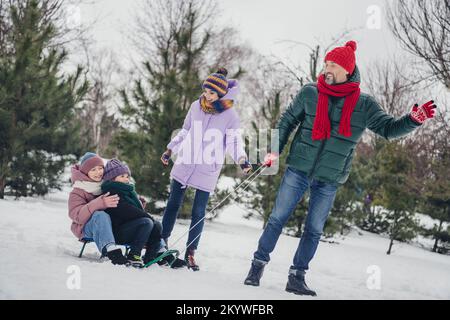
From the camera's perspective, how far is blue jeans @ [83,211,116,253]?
2.85 meters

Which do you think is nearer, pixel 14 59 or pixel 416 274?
pixel 416 274

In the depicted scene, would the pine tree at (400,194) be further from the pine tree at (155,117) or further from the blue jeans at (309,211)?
the blue jeans at (309,211)

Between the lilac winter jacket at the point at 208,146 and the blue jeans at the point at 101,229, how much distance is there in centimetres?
79

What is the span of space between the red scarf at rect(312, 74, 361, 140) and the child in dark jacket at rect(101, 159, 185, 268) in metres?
1.40

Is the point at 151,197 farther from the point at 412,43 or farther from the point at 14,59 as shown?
the point at 412,43

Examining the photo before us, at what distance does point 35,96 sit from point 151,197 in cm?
286

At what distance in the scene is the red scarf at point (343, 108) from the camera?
2.82m

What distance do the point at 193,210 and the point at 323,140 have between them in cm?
126

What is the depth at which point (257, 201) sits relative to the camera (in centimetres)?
834

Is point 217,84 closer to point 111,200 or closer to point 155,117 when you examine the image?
point 111,200

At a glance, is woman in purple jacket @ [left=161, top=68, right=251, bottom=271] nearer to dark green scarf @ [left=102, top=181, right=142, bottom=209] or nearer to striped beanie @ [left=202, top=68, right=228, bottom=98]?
striped beanie @ [left=202, top=68, right=228, bottom=98]

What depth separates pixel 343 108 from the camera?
111 inches

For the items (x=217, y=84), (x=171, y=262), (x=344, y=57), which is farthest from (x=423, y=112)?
(x=171, y=262)
